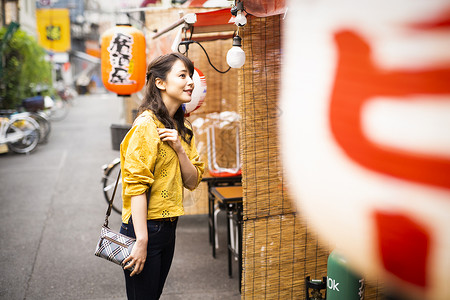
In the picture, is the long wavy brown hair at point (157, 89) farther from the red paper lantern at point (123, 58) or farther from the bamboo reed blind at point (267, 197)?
the red paper lantern at point (123, 58)

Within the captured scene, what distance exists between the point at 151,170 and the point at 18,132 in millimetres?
10615

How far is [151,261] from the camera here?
256cm

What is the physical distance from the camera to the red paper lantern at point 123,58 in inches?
208

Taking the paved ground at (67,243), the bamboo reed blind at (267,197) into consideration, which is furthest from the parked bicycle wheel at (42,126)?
the bamboo reed blind at (267,197)

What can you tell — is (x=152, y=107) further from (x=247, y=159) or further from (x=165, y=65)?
(x=247, y=159)

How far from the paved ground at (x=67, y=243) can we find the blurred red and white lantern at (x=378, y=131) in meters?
4.08

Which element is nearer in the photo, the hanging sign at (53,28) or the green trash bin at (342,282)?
the green trash bin at (342,282)


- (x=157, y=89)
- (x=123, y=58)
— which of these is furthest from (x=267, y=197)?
(x=123, y=58)

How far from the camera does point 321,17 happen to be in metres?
0.72

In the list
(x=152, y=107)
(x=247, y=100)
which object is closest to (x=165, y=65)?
(x=152, y=107)

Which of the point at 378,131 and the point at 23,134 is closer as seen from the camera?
the point at 378,131

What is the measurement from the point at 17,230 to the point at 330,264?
5.06 meters

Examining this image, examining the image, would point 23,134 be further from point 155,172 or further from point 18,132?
point 155,172

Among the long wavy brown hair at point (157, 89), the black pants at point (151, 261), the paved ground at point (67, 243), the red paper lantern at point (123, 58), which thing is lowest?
the paved ground at point (67, 243)
